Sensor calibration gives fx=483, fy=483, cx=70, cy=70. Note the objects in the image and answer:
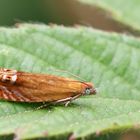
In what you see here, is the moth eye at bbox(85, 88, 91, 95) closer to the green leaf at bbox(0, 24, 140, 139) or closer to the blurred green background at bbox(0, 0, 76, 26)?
the green leaf at bbox(0, 24, 140, 139)

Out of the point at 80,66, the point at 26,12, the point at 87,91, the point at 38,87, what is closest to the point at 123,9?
the point at 80,66

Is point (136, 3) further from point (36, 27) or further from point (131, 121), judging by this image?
point (131, 121)

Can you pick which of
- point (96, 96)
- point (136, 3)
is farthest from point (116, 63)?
point (136, 3)

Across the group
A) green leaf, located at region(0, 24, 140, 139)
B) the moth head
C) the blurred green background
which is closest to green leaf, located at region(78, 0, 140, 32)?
green leaf, located at region(0, 24, 140, 139)

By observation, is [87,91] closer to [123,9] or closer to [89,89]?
[89,89]

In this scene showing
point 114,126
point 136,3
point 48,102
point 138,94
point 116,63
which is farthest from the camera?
point 136,3

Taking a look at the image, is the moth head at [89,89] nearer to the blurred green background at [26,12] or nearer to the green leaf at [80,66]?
the green leaf at [80,66]

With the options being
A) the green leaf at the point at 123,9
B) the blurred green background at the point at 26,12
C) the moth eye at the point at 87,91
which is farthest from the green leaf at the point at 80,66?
the blurred green background at the point at 26,12
